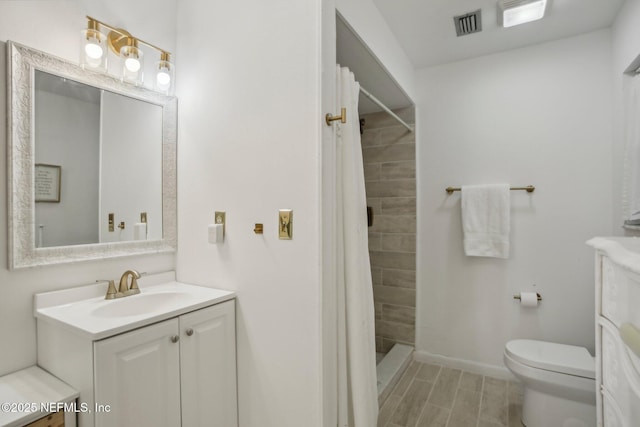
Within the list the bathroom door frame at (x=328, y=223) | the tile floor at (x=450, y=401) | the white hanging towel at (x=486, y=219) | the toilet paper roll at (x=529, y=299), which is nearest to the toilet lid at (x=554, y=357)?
the toilet paper roll at (x=529, y=299)

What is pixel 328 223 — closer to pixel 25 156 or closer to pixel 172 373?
pixel 172 373

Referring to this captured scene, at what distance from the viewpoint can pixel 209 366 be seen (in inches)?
55.1

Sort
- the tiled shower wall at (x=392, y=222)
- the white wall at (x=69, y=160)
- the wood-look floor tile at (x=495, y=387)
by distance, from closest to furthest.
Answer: the white wall at (x=69, y=160) → the wood-look floor tile at (x=495, y=387) → the tiled shower wall at (x=392, y=222)

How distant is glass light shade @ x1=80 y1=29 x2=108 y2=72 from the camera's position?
4.65 ft

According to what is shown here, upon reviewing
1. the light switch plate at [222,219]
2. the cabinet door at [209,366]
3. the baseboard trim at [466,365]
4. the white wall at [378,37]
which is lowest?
the baseboard trim at [466,365]

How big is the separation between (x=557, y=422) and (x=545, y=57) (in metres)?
2.43

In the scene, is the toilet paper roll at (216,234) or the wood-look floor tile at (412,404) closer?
the toilet paper roll at (216,234)

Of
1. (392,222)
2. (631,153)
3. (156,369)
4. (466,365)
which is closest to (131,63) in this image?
(156,369)

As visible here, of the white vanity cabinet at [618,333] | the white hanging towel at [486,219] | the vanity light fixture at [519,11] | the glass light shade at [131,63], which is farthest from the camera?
the white hanging towel at [486,219]

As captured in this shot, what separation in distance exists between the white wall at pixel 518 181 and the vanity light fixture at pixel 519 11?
17.9 inches

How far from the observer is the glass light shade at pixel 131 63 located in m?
1.56

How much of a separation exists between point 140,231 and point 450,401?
2269 mm

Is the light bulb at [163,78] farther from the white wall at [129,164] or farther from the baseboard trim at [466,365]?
the baseboard trim at [466,365]

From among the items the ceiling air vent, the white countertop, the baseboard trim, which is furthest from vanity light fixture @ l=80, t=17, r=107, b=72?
the baseboard trim
